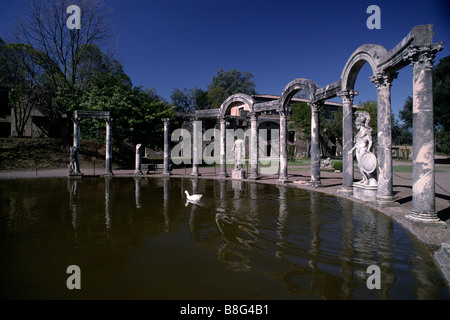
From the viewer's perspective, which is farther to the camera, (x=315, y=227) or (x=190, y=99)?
(x=190, y=99)

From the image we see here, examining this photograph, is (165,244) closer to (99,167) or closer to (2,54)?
(99,167)

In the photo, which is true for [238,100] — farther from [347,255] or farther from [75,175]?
[347,255]

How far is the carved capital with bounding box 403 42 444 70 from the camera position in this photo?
604 centimetres

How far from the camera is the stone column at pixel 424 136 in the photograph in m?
6.02

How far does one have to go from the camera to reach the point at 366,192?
343 inches

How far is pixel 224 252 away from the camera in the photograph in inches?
175

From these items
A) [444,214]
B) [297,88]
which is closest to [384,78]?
[444,214]

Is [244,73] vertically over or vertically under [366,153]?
over

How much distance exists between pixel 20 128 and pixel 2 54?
8.09m

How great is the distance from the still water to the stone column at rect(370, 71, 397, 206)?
95cm

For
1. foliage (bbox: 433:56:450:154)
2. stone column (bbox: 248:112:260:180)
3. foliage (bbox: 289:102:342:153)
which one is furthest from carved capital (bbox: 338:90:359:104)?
foliage (bbox: 289:102:342:153)

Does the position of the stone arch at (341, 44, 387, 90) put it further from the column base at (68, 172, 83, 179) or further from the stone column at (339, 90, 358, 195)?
the column base at (68, 172, 83, 179)

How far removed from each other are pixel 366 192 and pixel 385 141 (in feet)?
5.99

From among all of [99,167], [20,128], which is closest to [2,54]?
[20,128]
